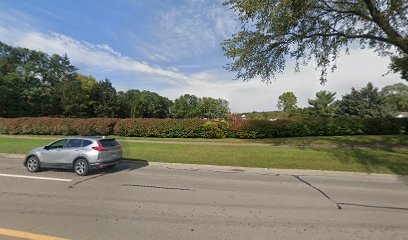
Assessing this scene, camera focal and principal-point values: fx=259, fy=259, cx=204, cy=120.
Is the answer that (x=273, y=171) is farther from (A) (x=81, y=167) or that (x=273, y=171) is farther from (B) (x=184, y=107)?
(B) (x=184, y=107)

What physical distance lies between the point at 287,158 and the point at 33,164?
1130 centimetres

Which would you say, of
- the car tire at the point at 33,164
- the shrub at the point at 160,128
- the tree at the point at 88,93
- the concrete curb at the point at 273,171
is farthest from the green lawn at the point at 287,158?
the tree at the point at 88,93

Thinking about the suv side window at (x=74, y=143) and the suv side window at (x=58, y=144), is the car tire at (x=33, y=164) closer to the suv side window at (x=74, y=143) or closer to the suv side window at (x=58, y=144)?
the suv side window at (x=58, y=144)

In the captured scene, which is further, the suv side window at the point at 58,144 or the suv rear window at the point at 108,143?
the suv side window at the point at 58,144

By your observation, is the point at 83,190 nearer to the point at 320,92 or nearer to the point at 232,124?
the point at 232,124

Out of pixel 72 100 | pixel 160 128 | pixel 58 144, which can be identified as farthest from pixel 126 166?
pixel 72 100

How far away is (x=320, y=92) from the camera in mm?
56969

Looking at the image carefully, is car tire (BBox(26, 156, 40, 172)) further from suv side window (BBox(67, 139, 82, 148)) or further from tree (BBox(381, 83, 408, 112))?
tree (BBox(381, 83, 408, 112))

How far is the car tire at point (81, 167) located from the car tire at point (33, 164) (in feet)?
5.90

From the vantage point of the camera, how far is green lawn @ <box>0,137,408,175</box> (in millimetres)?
11242

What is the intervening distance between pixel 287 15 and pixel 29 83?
48.2 m

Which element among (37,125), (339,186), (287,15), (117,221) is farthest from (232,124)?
(37,125)

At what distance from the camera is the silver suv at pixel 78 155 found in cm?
965

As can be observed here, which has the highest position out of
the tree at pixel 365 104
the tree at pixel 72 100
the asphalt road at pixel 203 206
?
the tree at pixel 72 100
